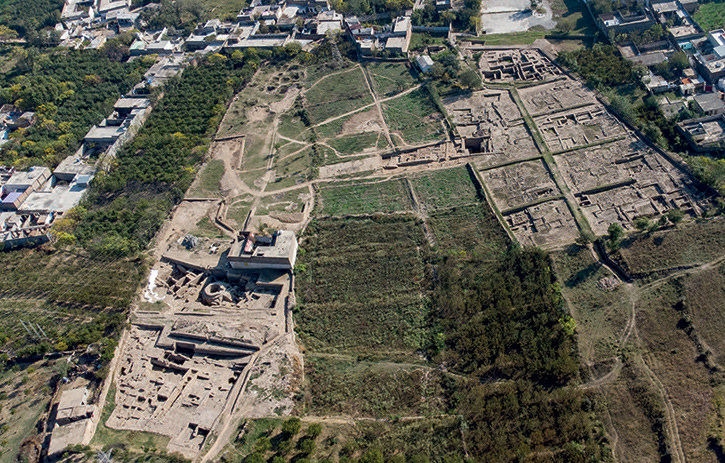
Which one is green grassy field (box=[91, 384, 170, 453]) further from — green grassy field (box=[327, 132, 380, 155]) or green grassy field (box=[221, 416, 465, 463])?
green grassy field (box=[327, 132, 380, 155])

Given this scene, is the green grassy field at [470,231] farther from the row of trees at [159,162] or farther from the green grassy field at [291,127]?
the row of trees at [159,162]

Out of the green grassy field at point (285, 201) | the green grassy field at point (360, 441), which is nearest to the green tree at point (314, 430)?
the green grassy field at point (360, 441)

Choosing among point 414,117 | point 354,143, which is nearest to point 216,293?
point 354,143

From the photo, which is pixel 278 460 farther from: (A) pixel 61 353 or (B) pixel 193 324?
(A) pixel 61 353

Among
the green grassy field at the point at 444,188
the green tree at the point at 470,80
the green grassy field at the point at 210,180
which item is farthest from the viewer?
the green tree at the point at 470,80

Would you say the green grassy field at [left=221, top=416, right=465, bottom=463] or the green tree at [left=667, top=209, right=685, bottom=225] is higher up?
the green tree at [left=667, top=209, right=685, bottom=225]

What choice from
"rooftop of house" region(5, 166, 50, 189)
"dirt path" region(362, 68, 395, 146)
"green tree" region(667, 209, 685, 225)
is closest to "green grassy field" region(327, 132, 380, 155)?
"dirt path" region(362, 68, 395, 146)
